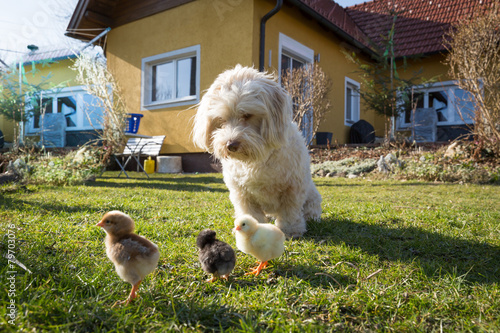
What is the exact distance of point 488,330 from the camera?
1.39 metres

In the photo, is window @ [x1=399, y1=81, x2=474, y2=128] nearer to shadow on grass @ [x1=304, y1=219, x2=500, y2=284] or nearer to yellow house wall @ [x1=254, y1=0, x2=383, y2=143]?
yellow house wall @ [x1=254, y1=0, x2=383, y2=143]

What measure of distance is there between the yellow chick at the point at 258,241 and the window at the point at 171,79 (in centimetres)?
866

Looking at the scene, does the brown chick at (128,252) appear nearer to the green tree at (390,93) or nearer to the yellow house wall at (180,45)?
the yellow house wall at (180,45)

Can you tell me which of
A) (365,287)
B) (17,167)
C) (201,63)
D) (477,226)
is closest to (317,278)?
(365,287)

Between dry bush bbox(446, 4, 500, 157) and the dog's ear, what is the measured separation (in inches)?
293

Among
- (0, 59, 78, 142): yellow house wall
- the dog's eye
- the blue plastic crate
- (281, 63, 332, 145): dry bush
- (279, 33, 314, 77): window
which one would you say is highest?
(0, 59, 78, 142): yellow house wall

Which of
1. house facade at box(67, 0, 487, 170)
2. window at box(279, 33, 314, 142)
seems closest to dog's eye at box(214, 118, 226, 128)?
house facade at box(67, 0, 487, 170)

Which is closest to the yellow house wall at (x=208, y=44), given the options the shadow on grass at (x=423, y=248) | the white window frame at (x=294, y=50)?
the white window frame at (x=294, y=50)

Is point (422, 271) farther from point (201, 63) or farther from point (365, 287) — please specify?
point (201, 63)

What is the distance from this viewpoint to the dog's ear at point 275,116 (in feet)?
8.94

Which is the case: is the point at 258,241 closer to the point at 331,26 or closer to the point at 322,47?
the point at 331,26

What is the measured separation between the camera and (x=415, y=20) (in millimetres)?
15766

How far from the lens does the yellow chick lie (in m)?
2.09

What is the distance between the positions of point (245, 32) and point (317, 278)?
869 centimetres
